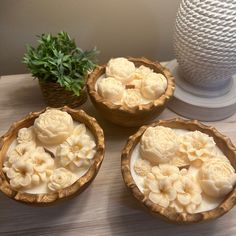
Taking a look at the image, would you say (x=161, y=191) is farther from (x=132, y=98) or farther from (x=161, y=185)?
(x=132, y=98)

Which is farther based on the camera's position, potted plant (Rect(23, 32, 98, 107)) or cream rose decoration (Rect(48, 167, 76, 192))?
potted plant (Rect(23, 32, 98, 107))

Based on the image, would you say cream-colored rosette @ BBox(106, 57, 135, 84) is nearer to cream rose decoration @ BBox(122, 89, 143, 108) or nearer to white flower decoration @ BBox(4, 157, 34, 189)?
cream rose decoration @ BBox(122, 89, 143, 108)

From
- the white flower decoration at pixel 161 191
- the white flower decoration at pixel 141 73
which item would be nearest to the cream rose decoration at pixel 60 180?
the white flower decoration at pixel 161 191

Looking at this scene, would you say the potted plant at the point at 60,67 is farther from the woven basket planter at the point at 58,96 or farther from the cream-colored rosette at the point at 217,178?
the cream-colored rosette at the point at 217,178

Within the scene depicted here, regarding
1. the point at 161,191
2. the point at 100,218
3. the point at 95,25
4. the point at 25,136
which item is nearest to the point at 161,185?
the point at 161,191

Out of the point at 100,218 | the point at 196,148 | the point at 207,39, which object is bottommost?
the point at 100,218

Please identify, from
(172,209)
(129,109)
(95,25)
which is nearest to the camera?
(172,209)

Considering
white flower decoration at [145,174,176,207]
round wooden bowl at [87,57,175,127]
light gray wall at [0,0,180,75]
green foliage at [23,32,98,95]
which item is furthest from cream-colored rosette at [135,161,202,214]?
light gray wall at [0,0,180,75]

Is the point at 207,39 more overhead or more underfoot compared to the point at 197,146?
more overhead
